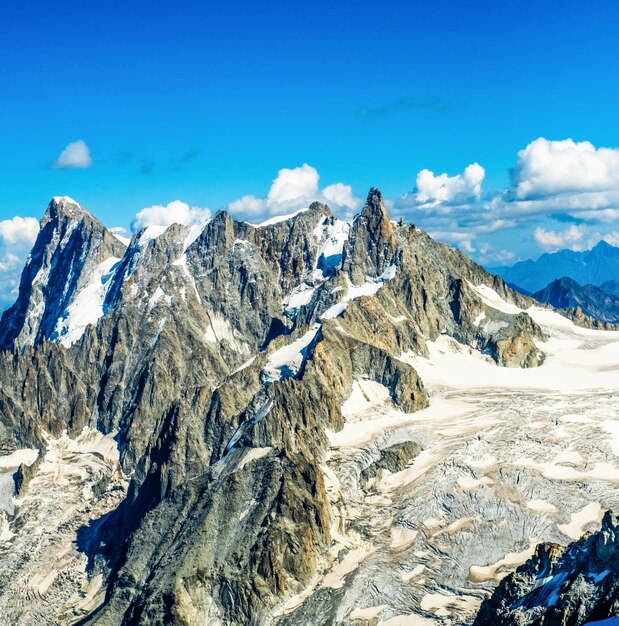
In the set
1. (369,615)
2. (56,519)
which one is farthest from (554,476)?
(56,519)

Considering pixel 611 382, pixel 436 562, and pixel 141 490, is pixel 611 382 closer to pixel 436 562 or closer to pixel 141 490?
pixel 436 562

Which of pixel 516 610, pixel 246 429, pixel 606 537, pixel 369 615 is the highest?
pixel 246 429

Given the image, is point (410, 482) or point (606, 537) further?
point (410, 482)

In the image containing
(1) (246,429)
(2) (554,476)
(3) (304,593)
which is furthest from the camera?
(1) (246,429)

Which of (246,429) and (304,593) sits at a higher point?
(246,429)

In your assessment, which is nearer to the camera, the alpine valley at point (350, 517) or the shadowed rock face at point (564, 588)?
the shadowed rock face at point (564, 588)

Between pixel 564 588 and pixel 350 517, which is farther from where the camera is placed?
pixel 350 517

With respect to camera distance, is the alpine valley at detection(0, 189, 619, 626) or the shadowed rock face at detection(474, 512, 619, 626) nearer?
the shadowed rock face at detection(474, 512, 619, 626)

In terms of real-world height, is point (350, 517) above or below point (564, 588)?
below
